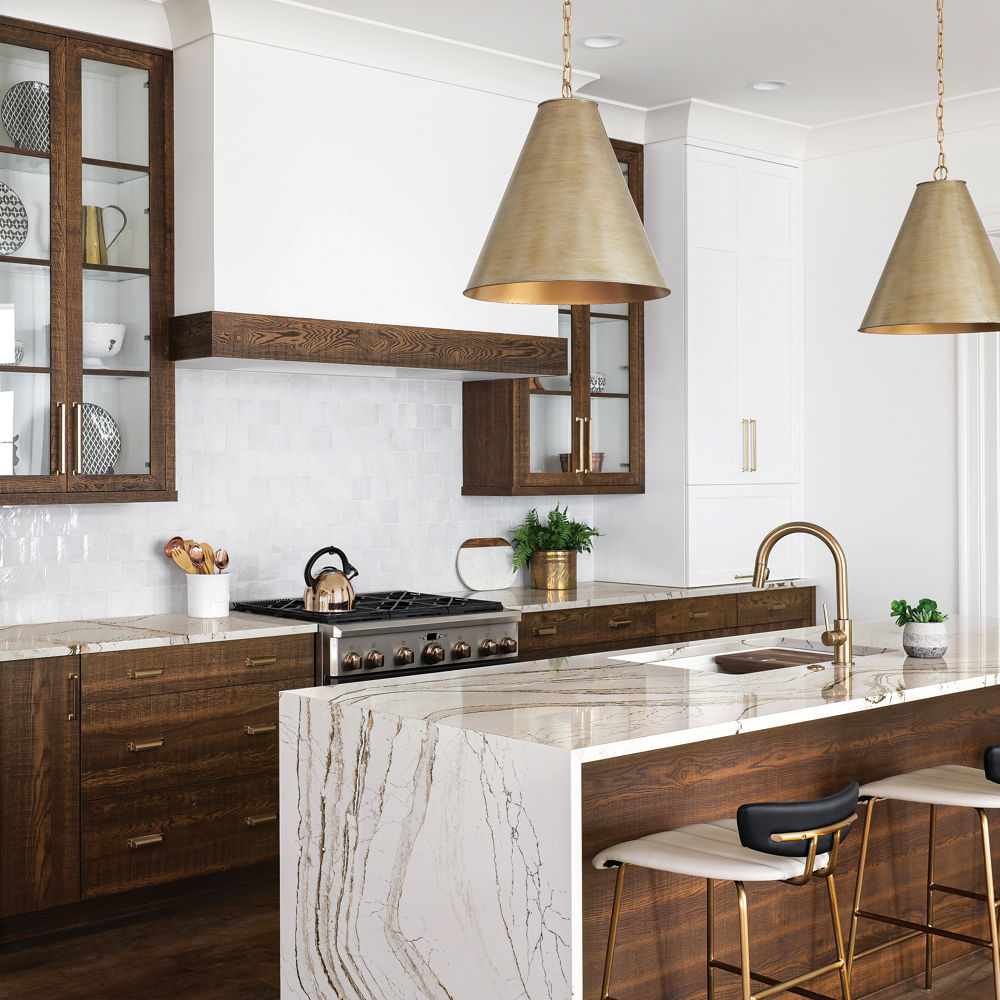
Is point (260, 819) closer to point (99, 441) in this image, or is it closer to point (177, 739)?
point (177, 739)

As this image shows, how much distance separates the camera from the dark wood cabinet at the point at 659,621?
5.08 m

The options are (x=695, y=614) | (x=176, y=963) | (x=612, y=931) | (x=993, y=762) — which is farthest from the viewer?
(x=695, y=614)

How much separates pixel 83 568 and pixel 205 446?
632mm

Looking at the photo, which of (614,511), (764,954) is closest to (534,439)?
(614,511)

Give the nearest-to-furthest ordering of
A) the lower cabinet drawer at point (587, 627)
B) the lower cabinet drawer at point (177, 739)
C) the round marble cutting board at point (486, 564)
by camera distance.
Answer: the lower cabinet drawer at point (177, 739) → the lower cabinet drawer at point (587, 627) → the round marble cutting board at point (486, 564)

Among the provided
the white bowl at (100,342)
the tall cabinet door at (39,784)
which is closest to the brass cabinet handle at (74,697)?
the tall cabinet door at (39,784)

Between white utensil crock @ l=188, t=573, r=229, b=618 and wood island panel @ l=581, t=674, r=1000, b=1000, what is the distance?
2068 millimetres

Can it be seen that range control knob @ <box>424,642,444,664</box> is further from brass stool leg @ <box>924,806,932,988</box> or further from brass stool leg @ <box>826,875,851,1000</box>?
brass stool leg @ <box>826,875,851,1000</box>

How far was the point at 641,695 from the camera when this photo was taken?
2963mm

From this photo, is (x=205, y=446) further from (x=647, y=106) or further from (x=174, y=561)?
(x=647, y=106)

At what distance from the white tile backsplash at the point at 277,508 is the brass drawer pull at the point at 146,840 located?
0.85 m

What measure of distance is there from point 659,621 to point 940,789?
227 cm

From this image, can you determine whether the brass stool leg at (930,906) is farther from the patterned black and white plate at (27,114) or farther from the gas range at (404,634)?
the patterned black and white plate at (27,114)

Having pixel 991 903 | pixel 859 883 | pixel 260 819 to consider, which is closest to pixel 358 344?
pixel 260 819
